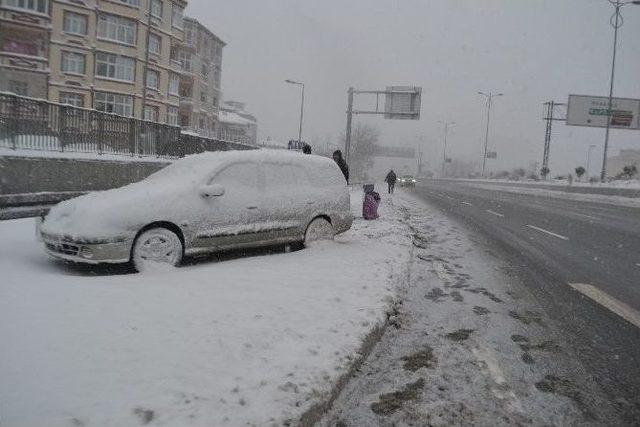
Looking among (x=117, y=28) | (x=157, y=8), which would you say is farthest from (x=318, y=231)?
(x=157, y=8)

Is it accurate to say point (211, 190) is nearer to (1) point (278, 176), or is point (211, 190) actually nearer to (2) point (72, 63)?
(1) point (278, 176)

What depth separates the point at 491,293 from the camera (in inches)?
238

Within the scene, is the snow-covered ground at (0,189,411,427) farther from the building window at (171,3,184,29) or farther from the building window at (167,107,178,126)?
the building window at (171,3,184,29)

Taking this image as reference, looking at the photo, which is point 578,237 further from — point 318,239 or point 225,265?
point 225,265

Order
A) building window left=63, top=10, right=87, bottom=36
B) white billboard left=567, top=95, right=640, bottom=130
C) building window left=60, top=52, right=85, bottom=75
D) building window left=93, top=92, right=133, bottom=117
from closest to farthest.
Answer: building window left=63, top=10, right=87, bottom=36
building window left=60, top=52, right=85, bottom=75
building window left=93, top=92, right=133, bottom=117
white billboard left=567, top=95, right=640, bottom=130

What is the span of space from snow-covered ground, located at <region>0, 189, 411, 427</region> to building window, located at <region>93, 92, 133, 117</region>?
35.9 m

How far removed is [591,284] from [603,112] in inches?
1686

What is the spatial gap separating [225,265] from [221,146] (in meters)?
18.2

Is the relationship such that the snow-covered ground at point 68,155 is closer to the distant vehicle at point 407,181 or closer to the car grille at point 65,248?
the car grille at point 65,248

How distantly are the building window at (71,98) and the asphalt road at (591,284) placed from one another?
34.5 metres

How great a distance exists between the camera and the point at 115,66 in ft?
127

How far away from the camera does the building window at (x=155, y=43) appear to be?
41.6 meters

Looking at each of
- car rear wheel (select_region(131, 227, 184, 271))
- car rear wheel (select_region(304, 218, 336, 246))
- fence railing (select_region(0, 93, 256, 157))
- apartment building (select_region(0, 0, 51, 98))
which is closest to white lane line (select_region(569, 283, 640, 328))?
car rear wheel (select_region(304, 218, 336, 246))

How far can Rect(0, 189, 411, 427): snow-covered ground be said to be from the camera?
9.05 feet
